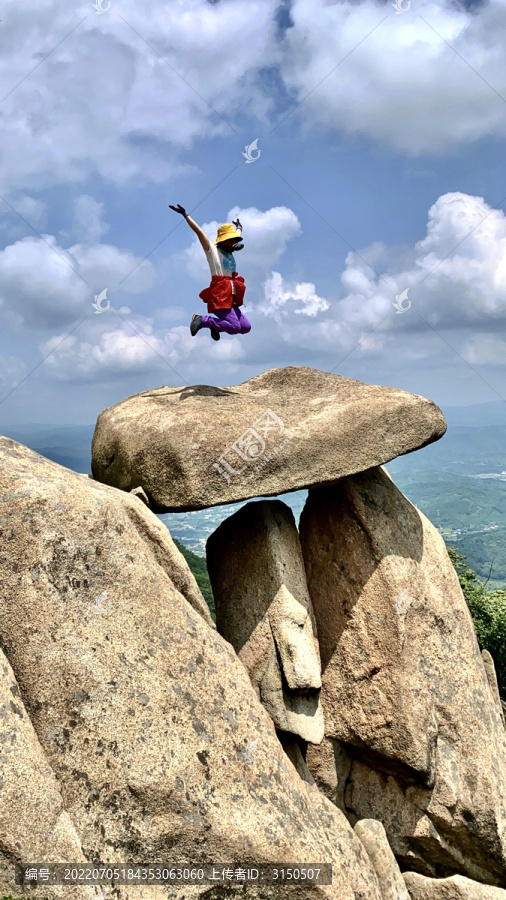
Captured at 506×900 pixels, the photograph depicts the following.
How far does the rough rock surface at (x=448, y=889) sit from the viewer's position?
11.8m

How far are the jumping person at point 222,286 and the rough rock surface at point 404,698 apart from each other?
422 cm

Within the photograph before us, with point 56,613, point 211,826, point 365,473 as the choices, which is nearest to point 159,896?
point 211,826

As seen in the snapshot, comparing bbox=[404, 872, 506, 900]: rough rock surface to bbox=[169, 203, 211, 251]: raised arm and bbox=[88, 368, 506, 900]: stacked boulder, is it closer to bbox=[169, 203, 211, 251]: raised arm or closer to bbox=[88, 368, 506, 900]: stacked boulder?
bbox=[88, 368, 506, 900]: stacked boulder

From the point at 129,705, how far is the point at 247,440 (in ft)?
17.4

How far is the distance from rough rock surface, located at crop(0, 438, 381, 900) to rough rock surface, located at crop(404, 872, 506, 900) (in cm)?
362

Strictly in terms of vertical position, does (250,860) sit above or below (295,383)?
below

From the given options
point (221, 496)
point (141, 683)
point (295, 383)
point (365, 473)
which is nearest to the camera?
point (141, 683)

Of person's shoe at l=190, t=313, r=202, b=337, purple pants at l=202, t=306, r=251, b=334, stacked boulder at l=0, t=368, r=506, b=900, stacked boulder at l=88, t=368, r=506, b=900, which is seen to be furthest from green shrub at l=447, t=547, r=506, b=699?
person's shoe at l=190, t=313, r=202, b=337

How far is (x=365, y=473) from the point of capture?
45.3ft

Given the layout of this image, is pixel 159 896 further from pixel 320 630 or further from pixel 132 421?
pixel 132 421

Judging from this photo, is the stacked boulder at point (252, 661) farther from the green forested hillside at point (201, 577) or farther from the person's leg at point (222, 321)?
the green forested hillside at point (201, 577)

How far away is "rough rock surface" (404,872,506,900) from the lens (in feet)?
38.7

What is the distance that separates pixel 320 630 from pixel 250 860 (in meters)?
5.39

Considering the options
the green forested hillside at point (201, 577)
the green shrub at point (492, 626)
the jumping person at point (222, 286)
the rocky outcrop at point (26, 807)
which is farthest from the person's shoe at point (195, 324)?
the green forested hillside at point (201, 577)
